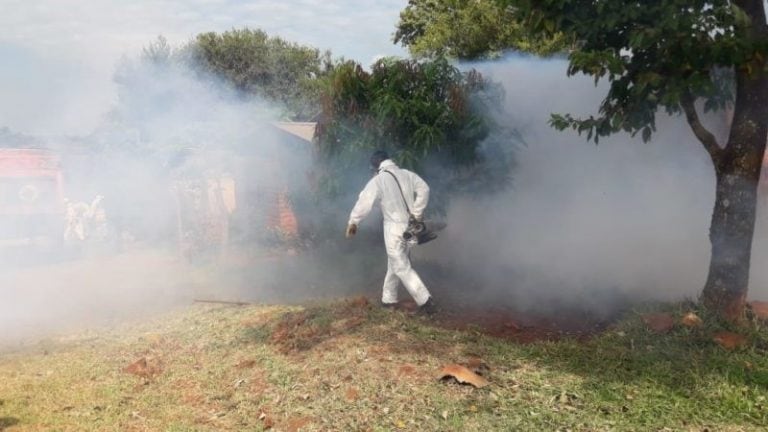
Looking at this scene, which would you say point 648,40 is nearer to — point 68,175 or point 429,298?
point 429,298

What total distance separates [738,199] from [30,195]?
11715 millimetres

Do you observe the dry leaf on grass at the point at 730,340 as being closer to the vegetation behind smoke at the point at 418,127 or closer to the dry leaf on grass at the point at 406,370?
the dry leaf on grass at the point at 406,370

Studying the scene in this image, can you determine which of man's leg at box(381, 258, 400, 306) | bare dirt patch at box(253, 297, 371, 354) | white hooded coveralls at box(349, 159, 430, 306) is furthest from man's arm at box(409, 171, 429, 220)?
bare dirt patch at box(253, 297, 371, 354)

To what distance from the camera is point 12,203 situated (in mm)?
11180

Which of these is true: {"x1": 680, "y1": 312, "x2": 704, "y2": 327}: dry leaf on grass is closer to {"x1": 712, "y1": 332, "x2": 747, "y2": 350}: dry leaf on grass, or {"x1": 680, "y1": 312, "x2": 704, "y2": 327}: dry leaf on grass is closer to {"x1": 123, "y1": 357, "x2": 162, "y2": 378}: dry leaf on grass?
{"x1": 712, "y1": 332, "x2": 747, "y2": 350}: dry leaf on grass

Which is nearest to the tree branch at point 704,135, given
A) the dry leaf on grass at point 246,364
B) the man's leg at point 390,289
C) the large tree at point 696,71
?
the large tree at point 696,71

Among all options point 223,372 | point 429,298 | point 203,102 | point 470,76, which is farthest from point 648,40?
point 203,102

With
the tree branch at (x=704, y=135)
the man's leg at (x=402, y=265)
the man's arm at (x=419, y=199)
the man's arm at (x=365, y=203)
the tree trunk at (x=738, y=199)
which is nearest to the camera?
the tree trunk at (x=738, y=199)

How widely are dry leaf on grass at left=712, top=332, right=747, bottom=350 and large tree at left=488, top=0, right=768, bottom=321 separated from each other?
0.37m

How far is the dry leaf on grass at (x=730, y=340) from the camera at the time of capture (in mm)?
4595

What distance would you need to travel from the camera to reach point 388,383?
425 centimetres

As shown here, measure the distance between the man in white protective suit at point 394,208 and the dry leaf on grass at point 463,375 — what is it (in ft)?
5.91

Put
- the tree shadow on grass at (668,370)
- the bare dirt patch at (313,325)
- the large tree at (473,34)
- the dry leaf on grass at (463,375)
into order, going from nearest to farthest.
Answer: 1. the tree shadow on grass at (668,370)
2. the dry leaf on grass at (463,375)
3. the bare dirt patch at (313,325)
4. the large tree at (473,34)

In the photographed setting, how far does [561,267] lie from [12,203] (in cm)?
993
